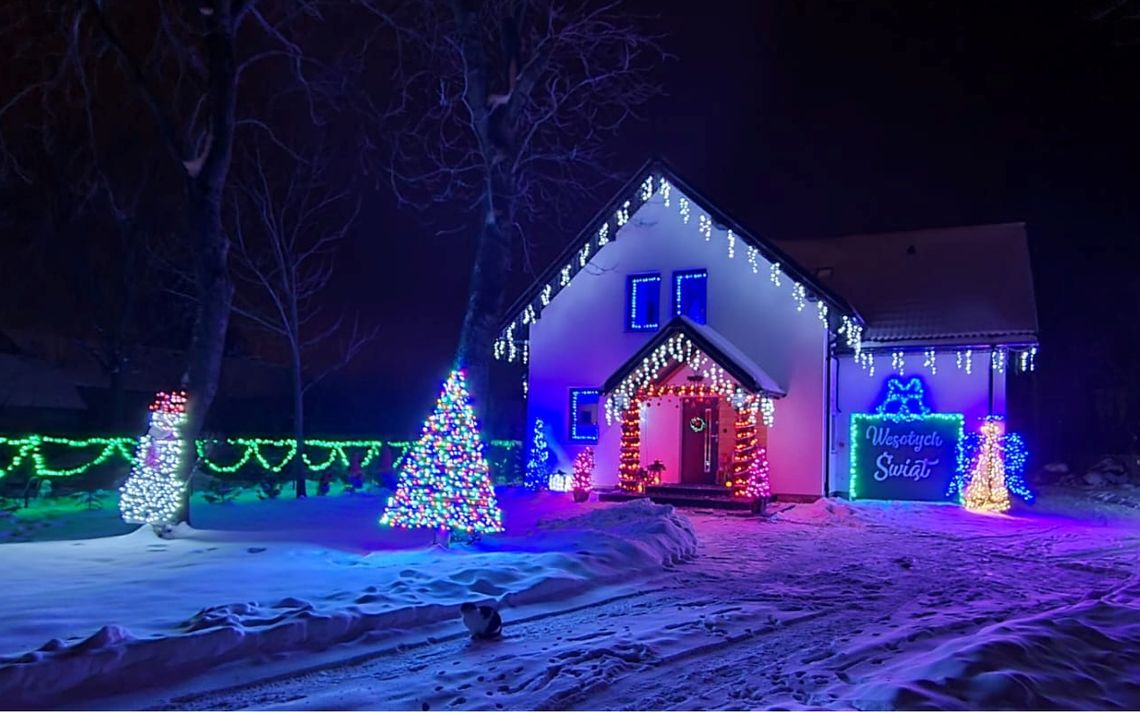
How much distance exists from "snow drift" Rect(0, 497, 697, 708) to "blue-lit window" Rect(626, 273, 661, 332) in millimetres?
10074

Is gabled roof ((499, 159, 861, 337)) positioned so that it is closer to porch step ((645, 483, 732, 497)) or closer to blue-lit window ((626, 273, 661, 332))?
blue-lit window ((626, 273, 661, 332))

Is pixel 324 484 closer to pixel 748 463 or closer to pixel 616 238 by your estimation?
pixel 616 238

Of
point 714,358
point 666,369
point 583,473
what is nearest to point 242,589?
point 714,358

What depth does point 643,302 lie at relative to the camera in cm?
2467

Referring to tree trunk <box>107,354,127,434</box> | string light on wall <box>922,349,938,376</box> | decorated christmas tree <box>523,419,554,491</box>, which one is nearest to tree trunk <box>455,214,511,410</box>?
decorated christmas tree <box>523,419,554,491</box>

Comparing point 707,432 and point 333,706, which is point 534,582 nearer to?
point 333,706

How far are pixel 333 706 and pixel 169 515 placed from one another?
379 inches

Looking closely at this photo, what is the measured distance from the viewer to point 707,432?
76.1 ft

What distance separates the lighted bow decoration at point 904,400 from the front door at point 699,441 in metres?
4.35

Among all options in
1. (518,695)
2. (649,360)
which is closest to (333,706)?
(518,695)

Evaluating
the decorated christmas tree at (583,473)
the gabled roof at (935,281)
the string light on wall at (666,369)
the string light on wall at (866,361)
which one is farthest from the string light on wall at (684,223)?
the decorated christmas tree at (583,473)

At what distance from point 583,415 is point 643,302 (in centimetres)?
378

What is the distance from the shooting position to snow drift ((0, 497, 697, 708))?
20.4 ft

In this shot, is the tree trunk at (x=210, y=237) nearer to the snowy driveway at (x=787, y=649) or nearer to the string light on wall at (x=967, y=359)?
the snowy driveway at (x=787, y=649)
